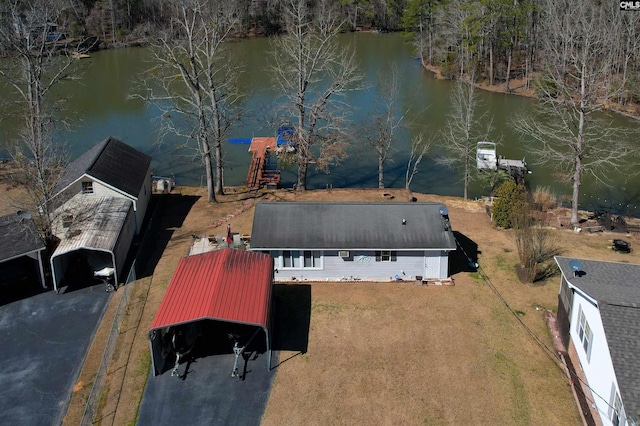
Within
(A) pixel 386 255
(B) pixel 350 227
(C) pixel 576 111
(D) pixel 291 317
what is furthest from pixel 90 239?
(C) pixel 576 111

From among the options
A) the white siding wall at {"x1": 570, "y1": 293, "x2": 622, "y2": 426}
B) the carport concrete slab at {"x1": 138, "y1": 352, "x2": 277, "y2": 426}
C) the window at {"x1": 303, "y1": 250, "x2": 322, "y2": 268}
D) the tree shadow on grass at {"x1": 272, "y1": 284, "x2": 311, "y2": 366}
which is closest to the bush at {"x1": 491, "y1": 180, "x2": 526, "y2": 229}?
the white siding wall at {"x1": 570, "y1": 293, "x2": 622, "y2": 426}

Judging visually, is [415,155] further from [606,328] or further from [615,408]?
[615,408]

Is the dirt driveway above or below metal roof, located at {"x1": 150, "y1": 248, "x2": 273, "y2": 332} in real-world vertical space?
below

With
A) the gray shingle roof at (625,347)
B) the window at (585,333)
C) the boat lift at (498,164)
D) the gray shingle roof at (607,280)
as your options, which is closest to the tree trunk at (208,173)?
the boat lift at (498,164)

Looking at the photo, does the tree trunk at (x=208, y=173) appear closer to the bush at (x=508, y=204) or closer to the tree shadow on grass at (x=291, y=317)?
the tree shadow on grass at (x=291, y=317)

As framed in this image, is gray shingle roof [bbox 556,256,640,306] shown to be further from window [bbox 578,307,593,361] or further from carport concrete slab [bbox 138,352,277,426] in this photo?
carport concrete slab [bbox 138,352,277,426]

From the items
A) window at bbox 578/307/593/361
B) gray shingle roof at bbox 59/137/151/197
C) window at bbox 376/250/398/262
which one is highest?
gray shingle roof at bbox 59/137/151/197

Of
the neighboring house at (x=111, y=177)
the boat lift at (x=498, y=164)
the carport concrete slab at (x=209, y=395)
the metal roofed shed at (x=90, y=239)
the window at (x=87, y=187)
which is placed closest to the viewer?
the carport concrete slab at (x=209, y=395)

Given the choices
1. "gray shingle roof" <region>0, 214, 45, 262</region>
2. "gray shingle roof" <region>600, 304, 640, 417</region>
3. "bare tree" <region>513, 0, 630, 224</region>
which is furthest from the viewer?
"bare tree" <region>513, 0, 630, 224</region>
